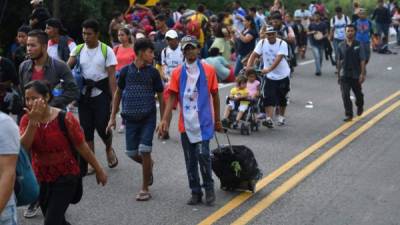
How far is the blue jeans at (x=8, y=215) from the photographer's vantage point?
5211 mm

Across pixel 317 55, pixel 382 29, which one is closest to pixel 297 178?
pixel 317 55

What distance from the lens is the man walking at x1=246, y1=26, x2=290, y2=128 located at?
14.1m

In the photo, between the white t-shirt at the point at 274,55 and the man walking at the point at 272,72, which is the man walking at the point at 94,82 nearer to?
the man walking at the point at 272,72

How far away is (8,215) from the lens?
525 centimetres

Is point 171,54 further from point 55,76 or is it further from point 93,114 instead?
point 55,76

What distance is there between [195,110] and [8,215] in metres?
3.95

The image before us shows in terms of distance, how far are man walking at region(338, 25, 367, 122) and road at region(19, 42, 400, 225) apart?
1.42ft

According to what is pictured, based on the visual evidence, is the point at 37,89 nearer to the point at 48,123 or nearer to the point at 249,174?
the point at 48,123

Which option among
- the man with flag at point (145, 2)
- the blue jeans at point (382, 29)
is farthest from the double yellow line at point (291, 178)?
the blue jeans at point (382, 29)

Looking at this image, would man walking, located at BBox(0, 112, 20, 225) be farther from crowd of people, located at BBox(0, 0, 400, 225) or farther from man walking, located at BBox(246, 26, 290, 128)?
man walking, located at BBox(246, 26, 290, 128)

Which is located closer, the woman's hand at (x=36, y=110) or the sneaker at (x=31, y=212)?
the woman's hand at (x=36, y=110)

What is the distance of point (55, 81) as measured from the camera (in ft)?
28.3

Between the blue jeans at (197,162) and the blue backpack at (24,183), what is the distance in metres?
3.59

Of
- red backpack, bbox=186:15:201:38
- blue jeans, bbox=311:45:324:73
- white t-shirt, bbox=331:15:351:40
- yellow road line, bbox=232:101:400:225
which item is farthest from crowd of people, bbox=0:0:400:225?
white t-shirt, bbox=331:15:351:40
